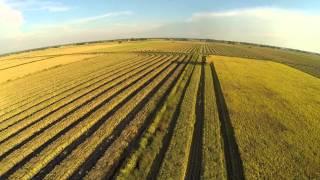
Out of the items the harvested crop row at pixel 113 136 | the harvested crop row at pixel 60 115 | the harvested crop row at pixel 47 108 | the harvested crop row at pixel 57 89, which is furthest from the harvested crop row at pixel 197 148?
the harvested crop row at pixel 57 89

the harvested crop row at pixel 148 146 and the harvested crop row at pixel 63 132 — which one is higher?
the harvested crop row at pixel 148 146

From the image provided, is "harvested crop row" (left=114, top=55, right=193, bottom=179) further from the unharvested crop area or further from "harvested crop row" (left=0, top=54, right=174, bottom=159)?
"harvested crop row" (left=0, top=54, right=174, bottom=159)

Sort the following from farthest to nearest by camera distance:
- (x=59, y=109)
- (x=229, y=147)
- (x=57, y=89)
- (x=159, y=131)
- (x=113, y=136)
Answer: (x=57, y=89) → (x=59, y=109) → (x=159, y=131) → (x=113, y=136) → (x=229, y=147)

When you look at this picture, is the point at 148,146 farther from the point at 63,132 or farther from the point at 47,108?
the point at 47,108

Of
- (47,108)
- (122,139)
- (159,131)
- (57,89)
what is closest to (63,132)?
(122,139)

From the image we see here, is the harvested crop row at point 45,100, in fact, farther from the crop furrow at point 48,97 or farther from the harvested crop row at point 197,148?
the harvested crop row at point 197,148

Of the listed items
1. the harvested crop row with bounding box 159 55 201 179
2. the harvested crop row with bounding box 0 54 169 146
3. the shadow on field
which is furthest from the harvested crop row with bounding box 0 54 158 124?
the shadow on field
